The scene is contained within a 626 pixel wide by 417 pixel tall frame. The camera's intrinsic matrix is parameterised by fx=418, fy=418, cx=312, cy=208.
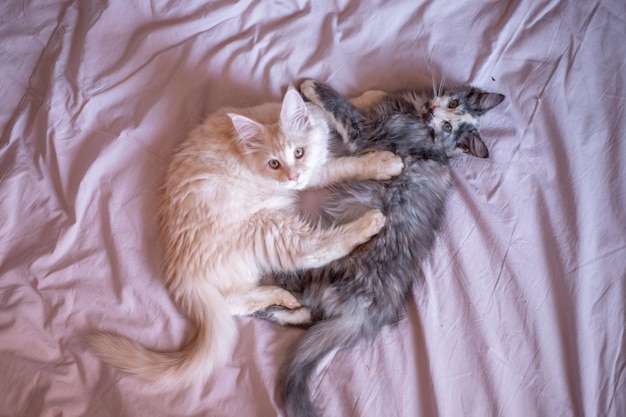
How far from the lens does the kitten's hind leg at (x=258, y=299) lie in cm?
153

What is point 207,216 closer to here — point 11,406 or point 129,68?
point 129,68

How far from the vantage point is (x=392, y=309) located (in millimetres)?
1500

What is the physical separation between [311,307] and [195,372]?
457 mm

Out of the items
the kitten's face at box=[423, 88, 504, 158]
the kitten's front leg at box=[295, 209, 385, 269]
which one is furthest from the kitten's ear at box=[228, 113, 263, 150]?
the kitten's face at box=[423, 88, 504, 158]

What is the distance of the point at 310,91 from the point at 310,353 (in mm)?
1013

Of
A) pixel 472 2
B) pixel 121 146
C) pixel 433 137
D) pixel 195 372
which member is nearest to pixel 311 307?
pixel 195 372

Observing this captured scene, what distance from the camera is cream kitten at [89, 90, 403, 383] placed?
57.1 inches

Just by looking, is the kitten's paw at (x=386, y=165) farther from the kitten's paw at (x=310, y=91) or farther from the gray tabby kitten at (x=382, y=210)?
the kitten's paw at (x=310, y=91)

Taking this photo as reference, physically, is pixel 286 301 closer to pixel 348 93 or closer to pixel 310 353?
pixel 310 353

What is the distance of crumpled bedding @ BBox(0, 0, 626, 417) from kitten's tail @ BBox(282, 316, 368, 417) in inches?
2.6

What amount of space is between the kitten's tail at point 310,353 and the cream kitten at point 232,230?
0.18 m

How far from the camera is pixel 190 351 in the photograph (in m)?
1.47

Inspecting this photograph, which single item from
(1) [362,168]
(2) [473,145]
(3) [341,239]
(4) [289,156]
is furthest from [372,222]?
(2) [473,145]

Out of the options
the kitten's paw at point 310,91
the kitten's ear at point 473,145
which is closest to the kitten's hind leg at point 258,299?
the kitten's paw at point 310,91
